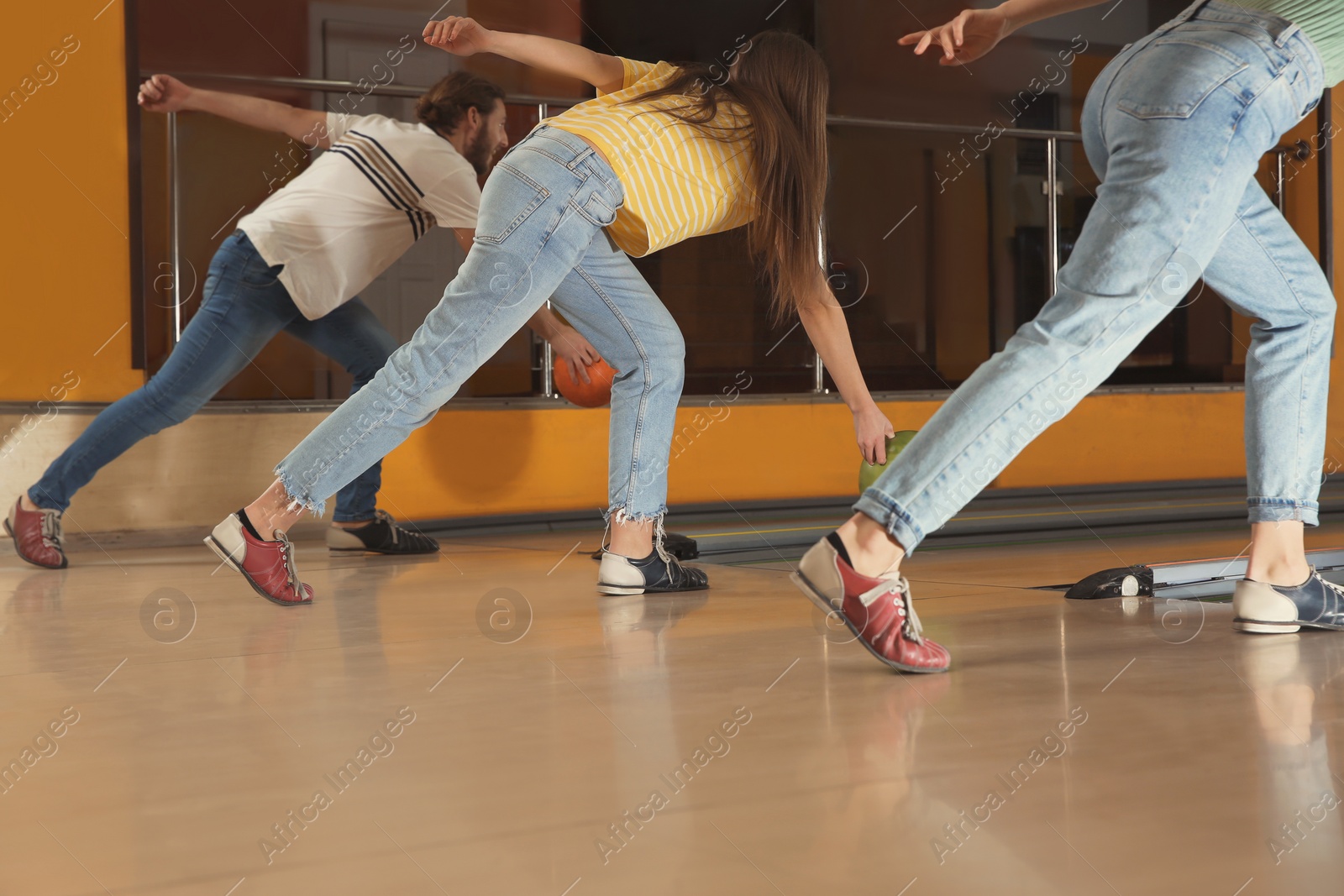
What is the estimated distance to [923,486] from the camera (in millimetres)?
1509

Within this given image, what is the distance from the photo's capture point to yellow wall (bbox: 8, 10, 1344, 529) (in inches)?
152

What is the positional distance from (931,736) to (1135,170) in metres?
0.73

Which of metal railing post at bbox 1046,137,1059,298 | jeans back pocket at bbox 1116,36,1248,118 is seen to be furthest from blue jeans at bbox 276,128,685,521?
metal railing post at bbox 1046,137,1059,298

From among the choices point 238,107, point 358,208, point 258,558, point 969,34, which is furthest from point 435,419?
point 969,34

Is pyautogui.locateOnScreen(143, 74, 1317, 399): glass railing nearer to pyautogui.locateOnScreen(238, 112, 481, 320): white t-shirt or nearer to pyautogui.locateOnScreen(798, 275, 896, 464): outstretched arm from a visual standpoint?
pyautogui.locateOnScreen(238, 112, 481, 320): white t-shirt

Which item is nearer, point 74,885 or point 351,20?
Result: point 74,885

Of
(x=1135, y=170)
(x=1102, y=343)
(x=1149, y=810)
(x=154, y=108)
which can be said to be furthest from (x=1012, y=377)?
(x=154, y=108)

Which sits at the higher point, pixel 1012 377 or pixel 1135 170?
pixel 1135 170

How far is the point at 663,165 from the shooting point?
2.12m

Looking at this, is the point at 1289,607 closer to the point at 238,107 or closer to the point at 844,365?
the point at 844,365

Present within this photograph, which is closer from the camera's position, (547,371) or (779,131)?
(779,131)

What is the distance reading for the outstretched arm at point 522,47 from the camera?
219 cm

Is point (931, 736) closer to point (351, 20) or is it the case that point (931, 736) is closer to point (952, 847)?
point (952, 847)

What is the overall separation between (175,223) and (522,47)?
2.39 metres
